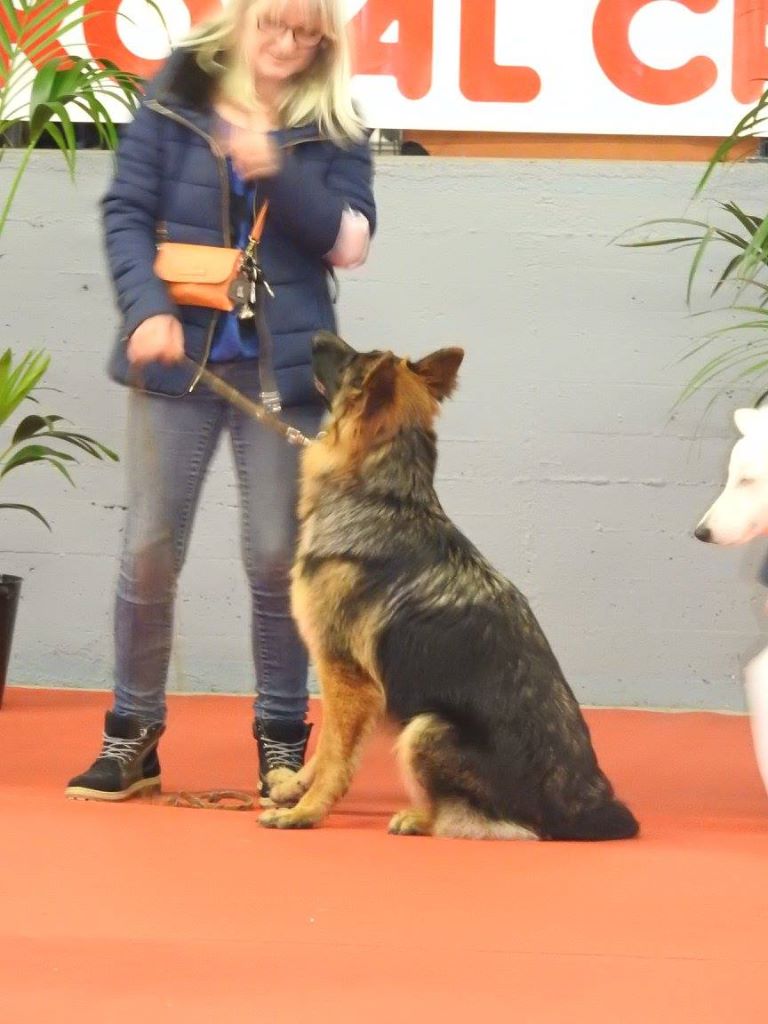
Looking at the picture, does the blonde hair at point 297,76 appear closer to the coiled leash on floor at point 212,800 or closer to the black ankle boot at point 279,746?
the black ankle boot at point 279,746

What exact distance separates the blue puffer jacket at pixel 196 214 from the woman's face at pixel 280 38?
5.1 inches

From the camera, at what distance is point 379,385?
3047 mm

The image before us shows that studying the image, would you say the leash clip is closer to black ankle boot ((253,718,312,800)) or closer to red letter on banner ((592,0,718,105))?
black ankle boot ((253,718,312,800))

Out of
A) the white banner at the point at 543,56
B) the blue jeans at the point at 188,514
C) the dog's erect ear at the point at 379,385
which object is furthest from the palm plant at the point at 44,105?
the dog's erect ear at the point at 379,385

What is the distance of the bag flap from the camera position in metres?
3.23

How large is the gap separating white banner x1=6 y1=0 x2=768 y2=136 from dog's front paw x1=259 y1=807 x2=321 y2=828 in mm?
2707

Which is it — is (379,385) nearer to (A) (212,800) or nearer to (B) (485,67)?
(A) (212,800)

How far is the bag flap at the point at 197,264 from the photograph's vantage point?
323 centimetres

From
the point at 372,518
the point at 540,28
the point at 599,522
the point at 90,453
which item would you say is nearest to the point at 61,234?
the point at 90,453

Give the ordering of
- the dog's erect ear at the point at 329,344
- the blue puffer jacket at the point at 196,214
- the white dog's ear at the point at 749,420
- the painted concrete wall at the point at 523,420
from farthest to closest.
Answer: the painted concrete wall at the point at 523,420, the white dog's ear at the point at 749,420, the blue puffer jacket at the point at 196,214, the dog's erect ear at the point at 329,344

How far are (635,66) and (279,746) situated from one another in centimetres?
274

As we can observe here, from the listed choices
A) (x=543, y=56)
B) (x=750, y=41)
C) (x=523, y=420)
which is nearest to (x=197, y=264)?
(x=523, y=420)

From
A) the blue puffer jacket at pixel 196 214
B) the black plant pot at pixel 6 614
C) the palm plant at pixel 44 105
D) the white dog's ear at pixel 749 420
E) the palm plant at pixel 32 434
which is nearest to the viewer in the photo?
the blue puffer jacket at pixel 196 214

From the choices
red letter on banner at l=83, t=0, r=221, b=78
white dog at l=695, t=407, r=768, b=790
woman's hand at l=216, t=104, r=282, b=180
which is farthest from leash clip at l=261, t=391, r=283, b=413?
red letter on banner at l=83, t=0, r=221, b=78
